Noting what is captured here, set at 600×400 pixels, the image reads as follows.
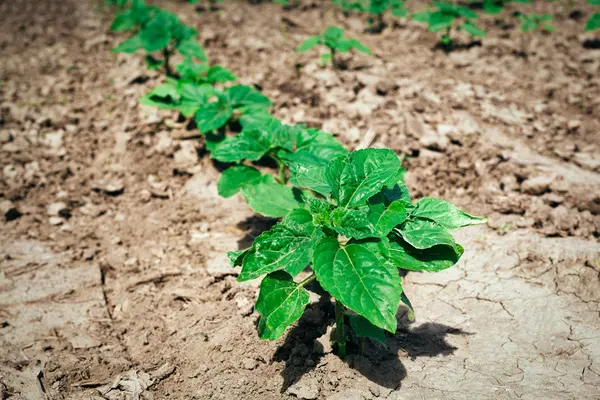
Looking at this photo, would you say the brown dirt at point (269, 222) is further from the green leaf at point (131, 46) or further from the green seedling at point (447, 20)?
the green leaf at point (131, 46)

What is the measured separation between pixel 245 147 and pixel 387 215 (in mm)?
1101

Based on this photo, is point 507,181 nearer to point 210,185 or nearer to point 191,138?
point 210,185

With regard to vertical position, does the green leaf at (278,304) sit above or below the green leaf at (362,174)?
below

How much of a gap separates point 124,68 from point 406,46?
117 inches

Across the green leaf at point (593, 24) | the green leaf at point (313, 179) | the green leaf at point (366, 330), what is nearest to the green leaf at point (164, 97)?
the green leaf at point (313, 179)

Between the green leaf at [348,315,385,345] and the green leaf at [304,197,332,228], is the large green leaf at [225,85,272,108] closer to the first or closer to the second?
the green leaf at [304,197,332,228]

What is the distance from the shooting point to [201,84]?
12.5 feet

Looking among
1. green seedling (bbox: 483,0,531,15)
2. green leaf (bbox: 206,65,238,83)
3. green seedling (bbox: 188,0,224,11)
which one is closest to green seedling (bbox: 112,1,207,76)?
green leaf (bbox: 206,65,238,83)

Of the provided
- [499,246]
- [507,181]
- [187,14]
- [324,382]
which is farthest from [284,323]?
[187,14]

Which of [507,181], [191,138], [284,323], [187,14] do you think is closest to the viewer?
[284,323]

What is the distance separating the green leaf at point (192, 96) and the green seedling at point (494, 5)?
3.58 metres

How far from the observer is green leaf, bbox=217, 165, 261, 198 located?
9.06 ft

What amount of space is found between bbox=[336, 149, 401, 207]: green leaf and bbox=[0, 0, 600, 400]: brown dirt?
71 cm

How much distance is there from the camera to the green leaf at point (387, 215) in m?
1.94
